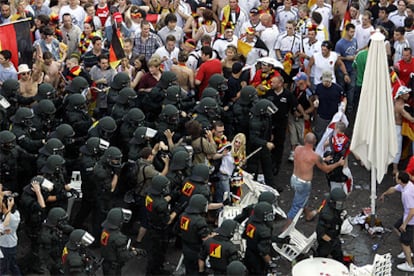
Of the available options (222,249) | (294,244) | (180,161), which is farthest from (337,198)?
(180,161)

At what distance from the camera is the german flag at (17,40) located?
17.9m

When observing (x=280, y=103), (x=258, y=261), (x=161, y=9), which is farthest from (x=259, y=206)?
(x=161, y=9)

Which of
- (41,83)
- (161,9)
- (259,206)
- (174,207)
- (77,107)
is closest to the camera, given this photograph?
(259,206)

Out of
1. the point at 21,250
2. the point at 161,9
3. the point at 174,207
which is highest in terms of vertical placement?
the point at 161,9

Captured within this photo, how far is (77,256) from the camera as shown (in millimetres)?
13062

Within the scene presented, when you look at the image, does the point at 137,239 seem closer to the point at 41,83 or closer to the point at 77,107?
the point at 77,107

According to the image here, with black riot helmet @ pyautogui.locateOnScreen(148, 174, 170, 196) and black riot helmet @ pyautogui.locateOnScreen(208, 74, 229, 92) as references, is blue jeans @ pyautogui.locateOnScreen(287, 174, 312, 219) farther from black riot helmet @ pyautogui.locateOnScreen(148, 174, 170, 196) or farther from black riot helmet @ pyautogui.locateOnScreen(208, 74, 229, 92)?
black riot helmet @ pyautogui.locateOnScreen(148, 174, 170, 196)

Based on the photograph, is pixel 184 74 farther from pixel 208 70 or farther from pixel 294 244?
pixel 294 244

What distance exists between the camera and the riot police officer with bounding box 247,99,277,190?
1631cm

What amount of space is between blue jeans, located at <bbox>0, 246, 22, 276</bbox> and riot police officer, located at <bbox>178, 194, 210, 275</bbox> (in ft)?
8.46

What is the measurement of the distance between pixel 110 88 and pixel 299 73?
370cm

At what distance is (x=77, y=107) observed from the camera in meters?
16.2

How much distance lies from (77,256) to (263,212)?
2719 millimetres

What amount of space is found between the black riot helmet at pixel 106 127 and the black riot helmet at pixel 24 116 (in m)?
1.16
